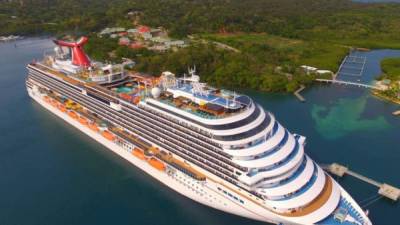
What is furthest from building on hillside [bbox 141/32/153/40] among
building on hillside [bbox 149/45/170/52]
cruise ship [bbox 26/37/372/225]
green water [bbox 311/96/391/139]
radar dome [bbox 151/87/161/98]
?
radar dome [bbox 151/87/161/98]

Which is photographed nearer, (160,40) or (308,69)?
(308,69)

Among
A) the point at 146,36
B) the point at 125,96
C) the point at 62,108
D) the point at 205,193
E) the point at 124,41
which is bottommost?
the point at 205,193

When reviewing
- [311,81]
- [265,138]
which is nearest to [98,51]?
[311,81]

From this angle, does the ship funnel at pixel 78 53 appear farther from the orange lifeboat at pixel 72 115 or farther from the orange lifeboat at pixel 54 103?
the orange lifeboat at pixel 72 115

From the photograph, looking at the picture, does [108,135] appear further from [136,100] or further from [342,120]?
[342,120]

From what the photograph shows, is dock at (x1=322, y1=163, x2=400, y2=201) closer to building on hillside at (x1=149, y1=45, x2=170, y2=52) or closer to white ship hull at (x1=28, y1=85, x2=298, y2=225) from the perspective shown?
white ship hull at (x1=28, y1=85, x2=298, y2=225)

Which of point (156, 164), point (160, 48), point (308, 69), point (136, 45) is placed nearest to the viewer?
point (156, 164)

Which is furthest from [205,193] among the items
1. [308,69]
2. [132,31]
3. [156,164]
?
[132,31]

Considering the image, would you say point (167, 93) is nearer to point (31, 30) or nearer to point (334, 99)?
point (334, 99)
